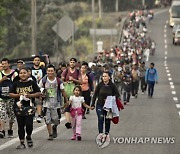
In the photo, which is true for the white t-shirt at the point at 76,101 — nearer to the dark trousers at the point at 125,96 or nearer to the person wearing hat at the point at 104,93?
the person wearing hat at the point at 104,93

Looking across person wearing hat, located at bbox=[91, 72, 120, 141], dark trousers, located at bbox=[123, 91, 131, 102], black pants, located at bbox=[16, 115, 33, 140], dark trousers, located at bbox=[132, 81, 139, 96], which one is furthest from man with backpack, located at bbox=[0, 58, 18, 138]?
dark trousers, located at bbox=[132, 81, 139, 96]

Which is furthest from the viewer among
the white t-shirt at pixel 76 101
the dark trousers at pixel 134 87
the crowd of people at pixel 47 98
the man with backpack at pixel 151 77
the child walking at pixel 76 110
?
the man with backpack at pixel 151 77

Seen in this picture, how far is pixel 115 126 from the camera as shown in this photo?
19.4 metres

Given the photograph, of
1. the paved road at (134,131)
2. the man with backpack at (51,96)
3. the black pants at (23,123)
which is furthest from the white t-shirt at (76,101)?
the black pants at (23,123)

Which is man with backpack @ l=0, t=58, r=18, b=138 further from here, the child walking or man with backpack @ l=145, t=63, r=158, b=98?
man with backpack @ l=145, t=63, r=158, b=98

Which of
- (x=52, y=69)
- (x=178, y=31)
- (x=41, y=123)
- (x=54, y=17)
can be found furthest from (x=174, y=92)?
(x=54, y=17)

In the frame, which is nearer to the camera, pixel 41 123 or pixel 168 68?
pixel 41 123

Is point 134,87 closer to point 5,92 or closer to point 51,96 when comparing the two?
point 51,96

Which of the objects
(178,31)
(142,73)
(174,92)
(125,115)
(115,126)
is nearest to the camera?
(115,126)

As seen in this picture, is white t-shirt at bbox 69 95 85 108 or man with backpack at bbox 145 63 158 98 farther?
man with backpack at bbox 145 63 158 98

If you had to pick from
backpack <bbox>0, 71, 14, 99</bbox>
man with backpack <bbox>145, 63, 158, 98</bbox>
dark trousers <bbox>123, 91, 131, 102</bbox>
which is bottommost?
dark trousers <bbox>123, 91, 131, 102</bbox>

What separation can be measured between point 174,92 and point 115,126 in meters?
16.1

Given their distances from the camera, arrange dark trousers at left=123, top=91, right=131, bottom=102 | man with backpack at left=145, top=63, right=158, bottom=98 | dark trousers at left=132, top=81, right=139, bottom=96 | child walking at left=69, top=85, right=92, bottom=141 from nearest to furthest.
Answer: child walking at left=69, top=85, right=92, bottom=141
dark trousers at left=123, top=91, right=131, bottom=102
dark trousers at left=132, top=81, right=139, bottom=96
man with backpack at left=145, top=63, right=158, bottom=98

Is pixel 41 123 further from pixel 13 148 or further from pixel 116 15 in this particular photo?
pixel 116 15
